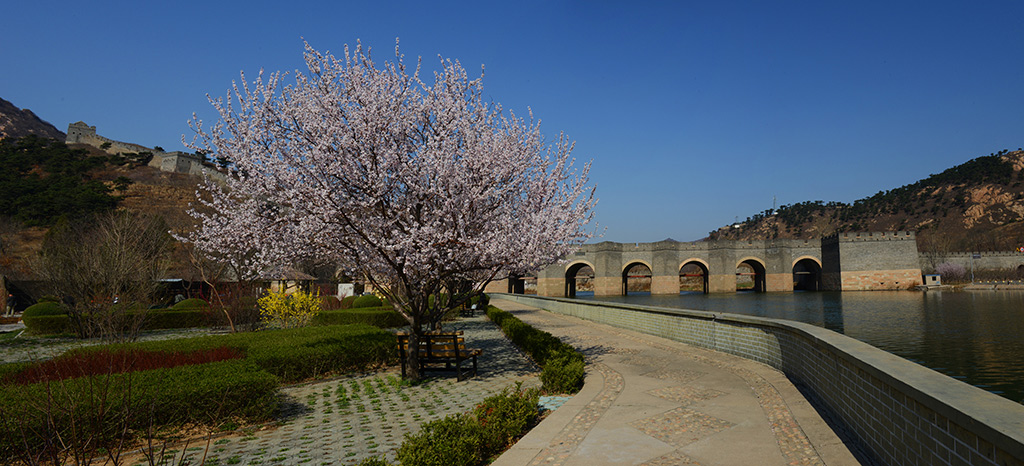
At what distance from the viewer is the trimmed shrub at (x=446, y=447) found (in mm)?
4531

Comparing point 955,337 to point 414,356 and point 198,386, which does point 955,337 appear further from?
point 198,386

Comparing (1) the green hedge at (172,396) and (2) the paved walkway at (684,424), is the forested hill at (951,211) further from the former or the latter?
(1) the green hedge at (172,396)

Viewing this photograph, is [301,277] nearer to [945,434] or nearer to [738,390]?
[738,390]

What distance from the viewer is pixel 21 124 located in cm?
16488

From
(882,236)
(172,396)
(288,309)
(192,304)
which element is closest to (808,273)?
(882,236)

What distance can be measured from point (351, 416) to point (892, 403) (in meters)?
6.33

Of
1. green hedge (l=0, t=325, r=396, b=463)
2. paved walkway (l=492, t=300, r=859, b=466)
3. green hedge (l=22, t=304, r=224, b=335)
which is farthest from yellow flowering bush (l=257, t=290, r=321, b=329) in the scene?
paved walkway (l=492, t=300, r=859, b=466)

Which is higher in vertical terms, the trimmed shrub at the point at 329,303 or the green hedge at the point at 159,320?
the trimmed shrub at the point at 329,303

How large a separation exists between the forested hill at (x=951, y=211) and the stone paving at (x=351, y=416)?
335ft

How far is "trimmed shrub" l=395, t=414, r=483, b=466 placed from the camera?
4531 millimetres

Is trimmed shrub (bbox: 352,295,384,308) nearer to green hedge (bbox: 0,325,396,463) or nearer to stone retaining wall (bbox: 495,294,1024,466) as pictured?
green hedge (bbox: 0,325,396,463)

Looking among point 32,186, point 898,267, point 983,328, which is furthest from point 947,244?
point 32,186

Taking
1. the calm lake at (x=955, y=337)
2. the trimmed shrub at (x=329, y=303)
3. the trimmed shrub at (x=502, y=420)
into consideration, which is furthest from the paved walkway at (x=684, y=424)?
the trimmed shrub at (x=329, y=303)

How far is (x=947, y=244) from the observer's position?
86.1 m
